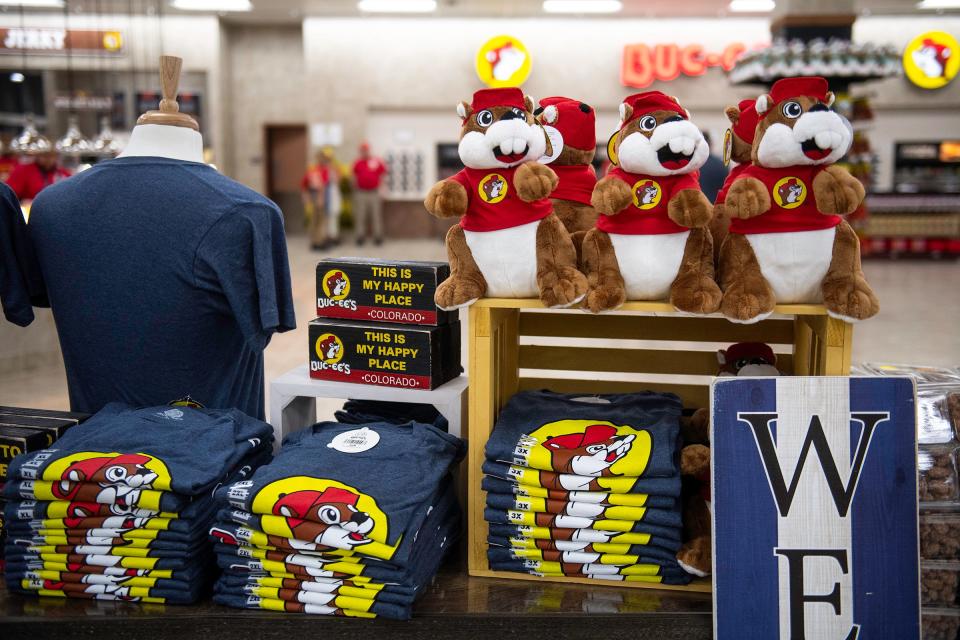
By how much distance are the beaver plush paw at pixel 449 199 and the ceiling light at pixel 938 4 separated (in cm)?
1335

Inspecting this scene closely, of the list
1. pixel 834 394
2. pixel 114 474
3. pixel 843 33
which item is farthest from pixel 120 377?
pixel 843 33

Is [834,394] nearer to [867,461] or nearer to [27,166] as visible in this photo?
[867,461]

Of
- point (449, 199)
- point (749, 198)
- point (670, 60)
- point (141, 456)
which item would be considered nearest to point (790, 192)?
point (749, 198)

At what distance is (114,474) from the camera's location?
1.76 meters

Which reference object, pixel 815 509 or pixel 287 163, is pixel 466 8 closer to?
pixel 287 163

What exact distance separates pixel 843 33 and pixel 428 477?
8.06 metres

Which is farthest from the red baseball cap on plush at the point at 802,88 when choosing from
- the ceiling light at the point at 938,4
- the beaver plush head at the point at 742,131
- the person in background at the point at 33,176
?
the ceiling light at the point at 938,4

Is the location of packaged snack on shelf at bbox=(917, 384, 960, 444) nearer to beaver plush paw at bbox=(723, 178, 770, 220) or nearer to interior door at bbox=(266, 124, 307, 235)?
beaver plush paw at bbox=(723, 178, 770, 220)

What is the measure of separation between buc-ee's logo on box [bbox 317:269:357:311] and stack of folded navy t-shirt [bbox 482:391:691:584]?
0.55 metres

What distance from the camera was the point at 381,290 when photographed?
2.15m

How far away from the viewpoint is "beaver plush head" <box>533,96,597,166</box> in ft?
7.00

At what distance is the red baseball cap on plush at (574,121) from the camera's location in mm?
2162

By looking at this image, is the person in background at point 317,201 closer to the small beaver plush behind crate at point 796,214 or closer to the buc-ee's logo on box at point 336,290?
the buc-ee's logo on box at point 336,290

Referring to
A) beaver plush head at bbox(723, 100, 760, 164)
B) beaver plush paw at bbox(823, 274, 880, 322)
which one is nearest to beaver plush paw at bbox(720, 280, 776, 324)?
beaver plush paw at bbox(823, 274, 880, 322)
